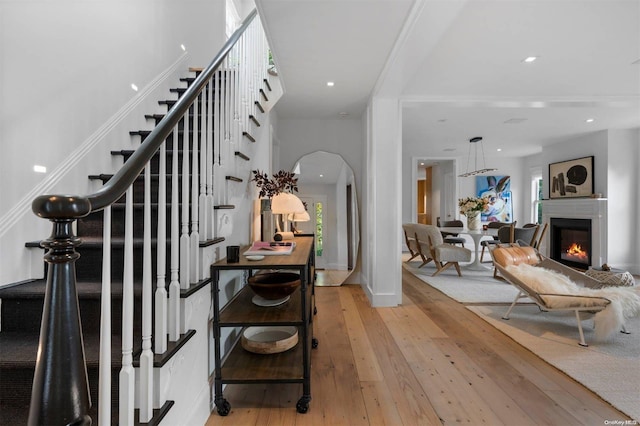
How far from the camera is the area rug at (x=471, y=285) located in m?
3.99

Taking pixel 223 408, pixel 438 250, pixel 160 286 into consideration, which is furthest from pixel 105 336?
pixel 438 250

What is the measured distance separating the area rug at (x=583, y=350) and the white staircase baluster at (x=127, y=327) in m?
2.49

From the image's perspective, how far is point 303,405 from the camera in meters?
1.79

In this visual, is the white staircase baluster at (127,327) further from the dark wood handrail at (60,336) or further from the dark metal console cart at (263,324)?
the dark metal console cart at (263,324)

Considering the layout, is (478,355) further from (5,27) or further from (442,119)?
(442,119)

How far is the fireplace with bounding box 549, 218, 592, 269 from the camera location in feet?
20.4

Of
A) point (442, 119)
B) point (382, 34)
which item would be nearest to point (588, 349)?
point (382, 34)

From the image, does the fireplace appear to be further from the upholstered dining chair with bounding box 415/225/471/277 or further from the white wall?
the upholstered dining chair with bounding box 415/225/471/277

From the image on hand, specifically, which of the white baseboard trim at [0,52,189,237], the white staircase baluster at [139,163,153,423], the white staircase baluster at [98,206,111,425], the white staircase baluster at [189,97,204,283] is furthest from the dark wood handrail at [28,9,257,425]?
the white baseboard trim at [0,52,189,237]

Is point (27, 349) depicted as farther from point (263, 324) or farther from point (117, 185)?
point (263, 324)

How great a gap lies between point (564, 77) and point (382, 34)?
248 cm

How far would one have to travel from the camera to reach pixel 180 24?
11.5 feet

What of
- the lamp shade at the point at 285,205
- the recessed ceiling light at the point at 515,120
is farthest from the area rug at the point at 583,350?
the recessed ceiling light at the point at 515,120

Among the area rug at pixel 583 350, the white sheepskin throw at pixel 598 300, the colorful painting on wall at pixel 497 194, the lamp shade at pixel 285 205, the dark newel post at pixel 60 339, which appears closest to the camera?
the dark newel post at pixel 60 339
